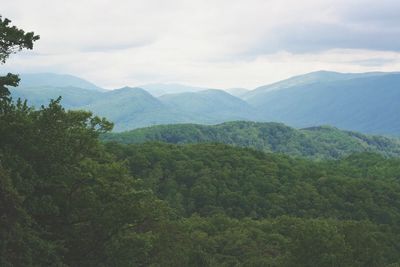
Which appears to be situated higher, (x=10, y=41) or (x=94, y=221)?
(x=10, y=41)

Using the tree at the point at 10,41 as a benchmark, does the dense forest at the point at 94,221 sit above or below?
below

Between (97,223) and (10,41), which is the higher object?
(10,41)

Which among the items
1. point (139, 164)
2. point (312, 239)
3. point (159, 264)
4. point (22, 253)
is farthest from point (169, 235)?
point (139, 164)

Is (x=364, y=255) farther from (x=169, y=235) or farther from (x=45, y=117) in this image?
(x=45, y=117)

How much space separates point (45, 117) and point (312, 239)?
2612 centimetres

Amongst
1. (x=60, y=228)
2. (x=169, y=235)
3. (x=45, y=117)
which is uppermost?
(x=45, y=117)

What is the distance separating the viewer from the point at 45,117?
94.5 ft

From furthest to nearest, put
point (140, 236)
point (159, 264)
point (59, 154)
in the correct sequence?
point (159, 264)
point (140, 236)
point (59, 154)

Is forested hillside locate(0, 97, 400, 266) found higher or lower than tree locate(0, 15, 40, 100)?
lower

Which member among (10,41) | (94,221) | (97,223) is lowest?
(97,223)

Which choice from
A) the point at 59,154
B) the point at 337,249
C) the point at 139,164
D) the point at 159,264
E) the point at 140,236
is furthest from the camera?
the point at 139,164

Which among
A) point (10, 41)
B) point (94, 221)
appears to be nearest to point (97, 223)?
point (94, 221)

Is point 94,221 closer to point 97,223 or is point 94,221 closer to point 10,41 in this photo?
point 97,223

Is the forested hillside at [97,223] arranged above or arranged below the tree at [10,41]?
below
